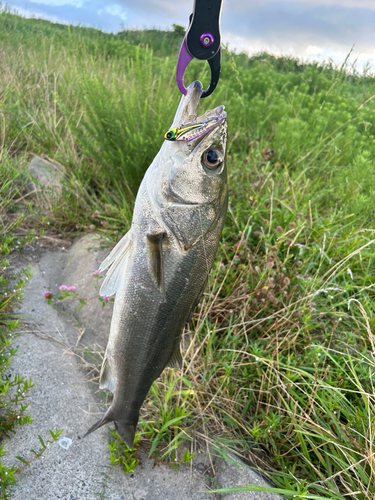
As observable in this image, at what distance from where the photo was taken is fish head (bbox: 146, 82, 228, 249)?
1497 millimetres

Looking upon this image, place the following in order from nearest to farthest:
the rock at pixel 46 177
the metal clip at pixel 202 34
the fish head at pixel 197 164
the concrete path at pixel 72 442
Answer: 1. the metal clip at pixel 202 34
2. the fish head at pixel 197 164
3. the concrete path at pixel 72 442
4. the rock at pixel 46 177

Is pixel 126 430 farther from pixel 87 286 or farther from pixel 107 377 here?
pixel 87 286

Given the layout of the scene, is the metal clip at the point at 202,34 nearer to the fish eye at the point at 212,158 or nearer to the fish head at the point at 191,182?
the fish head at the point at 191,182

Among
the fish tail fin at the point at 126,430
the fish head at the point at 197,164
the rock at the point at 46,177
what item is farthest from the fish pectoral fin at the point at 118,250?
the rock at the point at 46,177

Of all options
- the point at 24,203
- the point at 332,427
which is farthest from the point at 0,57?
the point at 332,427

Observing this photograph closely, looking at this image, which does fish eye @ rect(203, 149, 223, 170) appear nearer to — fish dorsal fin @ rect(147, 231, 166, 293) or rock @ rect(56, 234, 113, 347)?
fish dorsal fin @ rect(147, 231, 166, 293)

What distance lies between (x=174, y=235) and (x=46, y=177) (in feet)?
10.9

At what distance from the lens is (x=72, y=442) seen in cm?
220

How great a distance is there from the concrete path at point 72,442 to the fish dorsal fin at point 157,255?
4.55ft

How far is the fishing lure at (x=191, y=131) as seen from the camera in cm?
144

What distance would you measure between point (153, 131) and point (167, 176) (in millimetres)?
2221

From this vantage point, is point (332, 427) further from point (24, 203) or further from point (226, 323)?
point (24, 203)

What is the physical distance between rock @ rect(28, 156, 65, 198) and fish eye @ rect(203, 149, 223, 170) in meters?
2.88

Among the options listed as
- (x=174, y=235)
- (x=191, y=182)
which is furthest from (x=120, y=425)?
(x=191, y=182)
